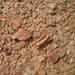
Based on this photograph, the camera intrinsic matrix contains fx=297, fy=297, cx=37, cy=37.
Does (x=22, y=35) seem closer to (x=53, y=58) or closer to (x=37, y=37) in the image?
(x=37, y=37)

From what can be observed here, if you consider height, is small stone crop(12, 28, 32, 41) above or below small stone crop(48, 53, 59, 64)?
above

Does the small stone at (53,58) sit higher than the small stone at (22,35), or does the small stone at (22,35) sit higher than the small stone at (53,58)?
the small stone at (22,35)

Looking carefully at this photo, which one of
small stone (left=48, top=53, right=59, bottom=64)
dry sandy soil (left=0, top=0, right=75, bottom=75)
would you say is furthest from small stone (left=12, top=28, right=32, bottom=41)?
small stone (left=48, top=53, right=59, bottom=64)

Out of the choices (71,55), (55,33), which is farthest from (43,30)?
(71,55)

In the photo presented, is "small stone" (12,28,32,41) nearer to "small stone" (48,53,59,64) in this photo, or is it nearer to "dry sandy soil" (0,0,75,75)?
"dry sandy soil" (0,0,75,75)

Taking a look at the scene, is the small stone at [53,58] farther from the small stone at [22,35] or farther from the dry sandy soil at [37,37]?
the small stone at [22,35]

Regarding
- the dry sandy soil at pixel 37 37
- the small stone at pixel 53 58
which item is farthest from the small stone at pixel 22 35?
the small stone at pixel 53 58

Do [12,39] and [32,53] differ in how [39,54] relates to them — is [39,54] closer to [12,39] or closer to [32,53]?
[32,53]
